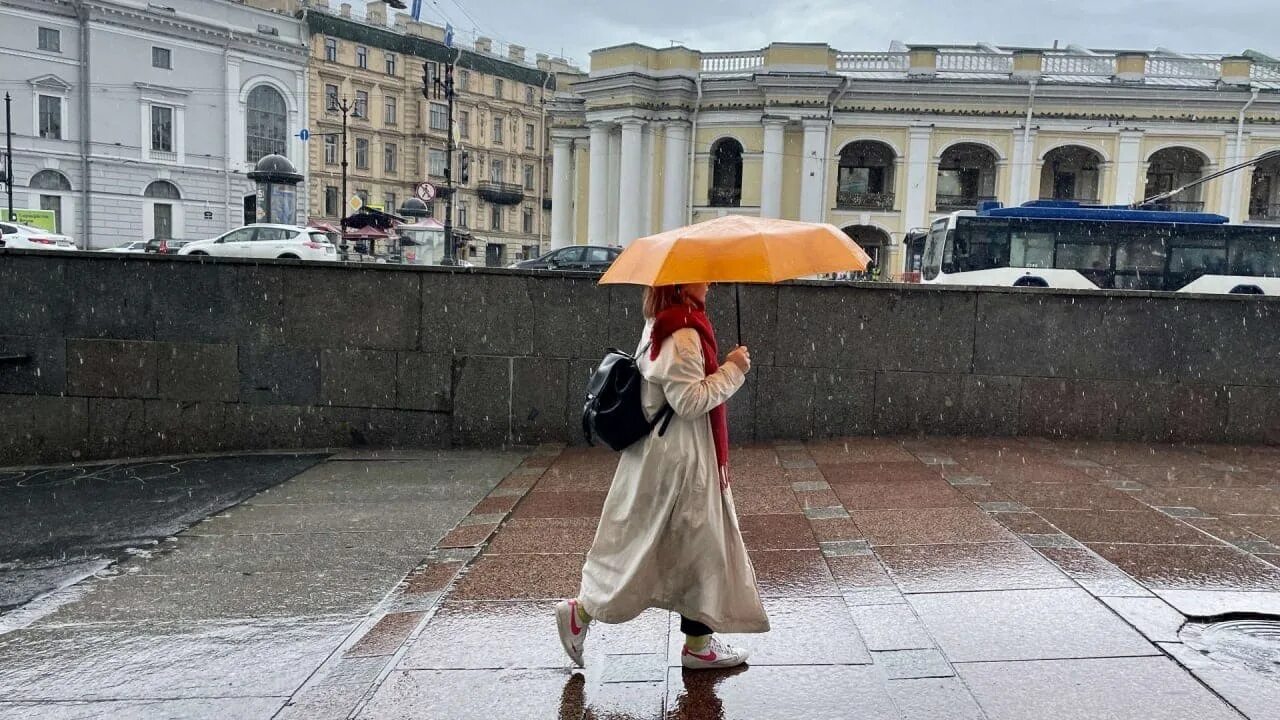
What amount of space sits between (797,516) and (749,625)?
2.51m

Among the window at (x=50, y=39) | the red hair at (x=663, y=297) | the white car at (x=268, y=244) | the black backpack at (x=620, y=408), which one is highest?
the window at (x=50, y=39)

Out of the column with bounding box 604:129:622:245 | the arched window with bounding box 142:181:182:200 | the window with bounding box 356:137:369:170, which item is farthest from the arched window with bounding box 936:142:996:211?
the arched window with bounding box 142:181:182:200

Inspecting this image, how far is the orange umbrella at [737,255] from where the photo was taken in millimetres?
3410

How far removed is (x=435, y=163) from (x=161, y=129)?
21893 mm

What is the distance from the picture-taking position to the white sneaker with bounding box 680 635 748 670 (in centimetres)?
379

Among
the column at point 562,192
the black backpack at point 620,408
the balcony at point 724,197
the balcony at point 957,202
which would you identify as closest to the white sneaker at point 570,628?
the black backpack at point 620,408

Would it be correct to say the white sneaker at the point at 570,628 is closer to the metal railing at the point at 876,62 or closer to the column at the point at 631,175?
the column at the point at 631,175

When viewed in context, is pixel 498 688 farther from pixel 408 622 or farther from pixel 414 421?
pixel 414 421

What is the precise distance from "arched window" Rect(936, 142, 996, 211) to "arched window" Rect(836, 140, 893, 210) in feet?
8.24

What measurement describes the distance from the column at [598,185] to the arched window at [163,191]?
25.6m

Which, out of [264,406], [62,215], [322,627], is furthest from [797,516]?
[62,215]

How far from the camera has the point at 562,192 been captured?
166ft

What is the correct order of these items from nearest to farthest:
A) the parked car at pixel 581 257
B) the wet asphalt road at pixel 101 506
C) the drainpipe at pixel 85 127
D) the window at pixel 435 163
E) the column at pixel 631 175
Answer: the wet asphalt road at pixel 101 506 < the parked car at pixel 581 257 < the column at pixel 631 175 < the drainpipe at pixel 85 127 < the window at pixel 435 163

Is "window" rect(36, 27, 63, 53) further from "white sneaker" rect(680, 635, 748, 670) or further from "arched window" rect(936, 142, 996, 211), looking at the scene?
"white sneaker" rect(680, 635, 748, 670)
